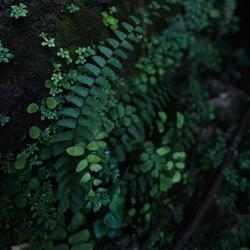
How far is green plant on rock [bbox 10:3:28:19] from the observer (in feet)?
8.07

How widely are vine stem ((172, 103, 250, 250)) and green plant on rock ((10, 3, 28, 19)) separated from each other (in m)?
2.32

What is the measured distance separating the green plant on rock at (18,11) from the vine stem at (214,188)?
2320 mm

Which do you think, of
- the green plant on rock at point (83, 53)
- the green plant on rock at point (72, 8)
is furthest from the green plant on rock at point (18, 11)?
the green plant on rock at point (83, 53)

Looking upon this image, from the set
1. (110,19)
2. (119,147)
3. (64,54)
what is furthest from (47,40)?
(119,147)

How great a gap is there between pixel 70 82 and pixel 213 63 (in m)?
2.50

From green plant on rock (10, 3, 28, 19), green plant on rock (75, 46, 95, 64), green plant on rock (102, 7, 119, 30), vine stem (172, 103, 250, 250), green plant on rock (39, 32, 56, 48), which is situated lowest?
vine stem (172, 103, 250, 250)

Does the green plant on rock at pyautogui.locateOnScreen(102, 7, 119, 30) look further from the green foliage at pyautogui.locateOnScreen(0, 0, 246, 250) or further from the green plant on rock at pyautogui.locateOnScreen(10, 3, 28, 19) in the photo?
the green plant on rock at pyautogui.locateOnScreen(10, 3, 28, 19)

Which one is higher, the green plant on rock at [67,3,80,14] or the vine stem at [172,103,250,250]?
the green plant on rock at [67,3,80,14]

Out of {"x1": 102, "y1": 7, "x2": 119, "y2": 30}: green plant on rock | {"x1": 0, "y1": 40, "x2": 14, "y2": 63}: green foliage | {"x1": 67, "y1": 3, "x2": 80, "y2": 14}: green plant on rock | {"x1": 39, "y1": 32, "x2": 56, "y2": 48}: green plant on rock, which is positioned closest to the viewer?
{"x1": 0, "y1": 40, "x2": 14, "y2": 63}: green foliage

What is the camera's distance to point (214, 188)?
→ 3.36 meters

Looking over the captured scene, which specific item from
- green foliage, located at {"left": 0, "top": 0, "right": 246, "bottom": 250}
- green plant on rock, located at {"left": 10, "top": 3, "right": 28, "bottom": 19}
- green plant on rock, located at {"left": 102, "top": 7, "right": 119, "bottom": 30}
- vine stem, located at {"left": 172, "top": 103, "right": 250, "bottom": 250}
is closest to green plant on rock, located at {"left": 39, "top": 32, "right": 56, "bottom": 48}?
green foliage, located at {"left": 0, "top": 0, "right": 246, "bottom": 250}

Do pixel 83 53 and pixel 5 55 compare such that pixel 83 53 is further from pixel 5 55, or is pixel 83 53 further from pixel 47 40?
pixel 5 55

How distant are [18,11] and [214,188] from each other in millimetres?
2460

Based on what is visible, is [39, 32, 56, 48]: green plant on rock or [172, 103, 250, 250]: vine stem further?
[172, 103, 250, 250]: vine stem
